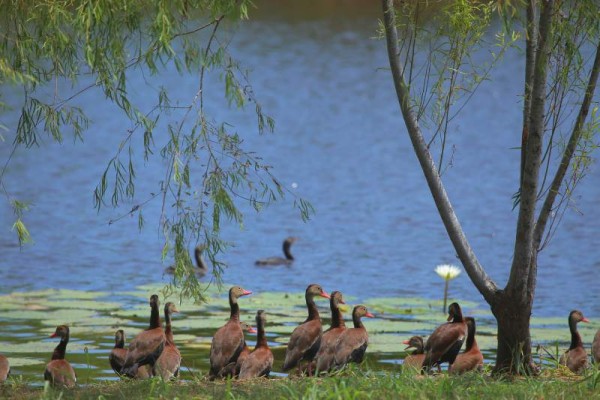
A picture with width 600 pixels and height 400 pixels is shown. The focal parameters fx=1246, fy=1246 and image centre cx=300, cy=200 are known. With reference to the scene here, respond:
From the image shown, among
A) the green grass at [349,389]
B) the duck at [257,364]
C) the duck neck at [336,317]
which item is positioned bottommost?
the green grass at [349,389]

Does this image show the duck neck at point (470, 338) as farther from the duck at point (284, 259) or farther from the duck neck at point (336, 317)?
the duck at point (284, 259)

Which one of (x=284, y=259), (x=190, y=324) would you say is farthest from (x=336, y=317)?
(x=284, y=259)

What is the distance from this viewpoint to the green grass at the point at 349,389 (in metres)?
7.62

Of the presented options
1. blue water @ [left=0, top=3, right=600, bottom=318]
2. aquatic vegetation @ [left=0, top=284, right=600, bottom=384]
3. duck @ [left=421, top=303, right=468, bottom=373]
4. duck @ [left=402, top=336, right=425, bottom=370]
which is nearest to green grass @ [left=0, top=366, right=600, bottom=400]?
duck @ [left=421, top=303, right=468, bottom=373]

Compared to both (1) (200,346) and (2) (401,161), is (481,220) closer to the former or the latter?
(2) (401,161)

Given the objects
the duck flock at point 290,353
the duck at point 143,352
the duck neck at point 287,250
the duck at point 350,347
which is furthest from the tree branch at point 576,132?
the duck neck at point 287,250

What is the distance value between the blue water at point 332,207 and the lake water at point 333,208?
0.04 metres

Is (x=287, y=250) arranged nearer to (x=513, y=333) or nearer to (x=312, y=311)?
(x=312, y=311)

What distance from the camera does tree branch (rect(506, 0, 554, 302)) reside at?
8852 mm

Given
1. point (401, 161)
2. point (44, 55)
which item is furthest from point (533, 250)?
point (401, 161)

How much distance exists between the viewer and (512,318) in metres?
9.34

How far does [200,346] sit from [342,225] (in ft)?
35.5

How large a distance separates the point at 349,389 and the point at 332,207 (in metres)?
18.0

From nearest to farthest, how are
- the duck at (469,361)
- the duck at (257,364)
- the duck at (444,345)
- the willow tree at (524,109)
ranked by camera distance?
the willow tree at (524,109), the duck at (257,364), the duck at (469,361), the duck at (444,345)
